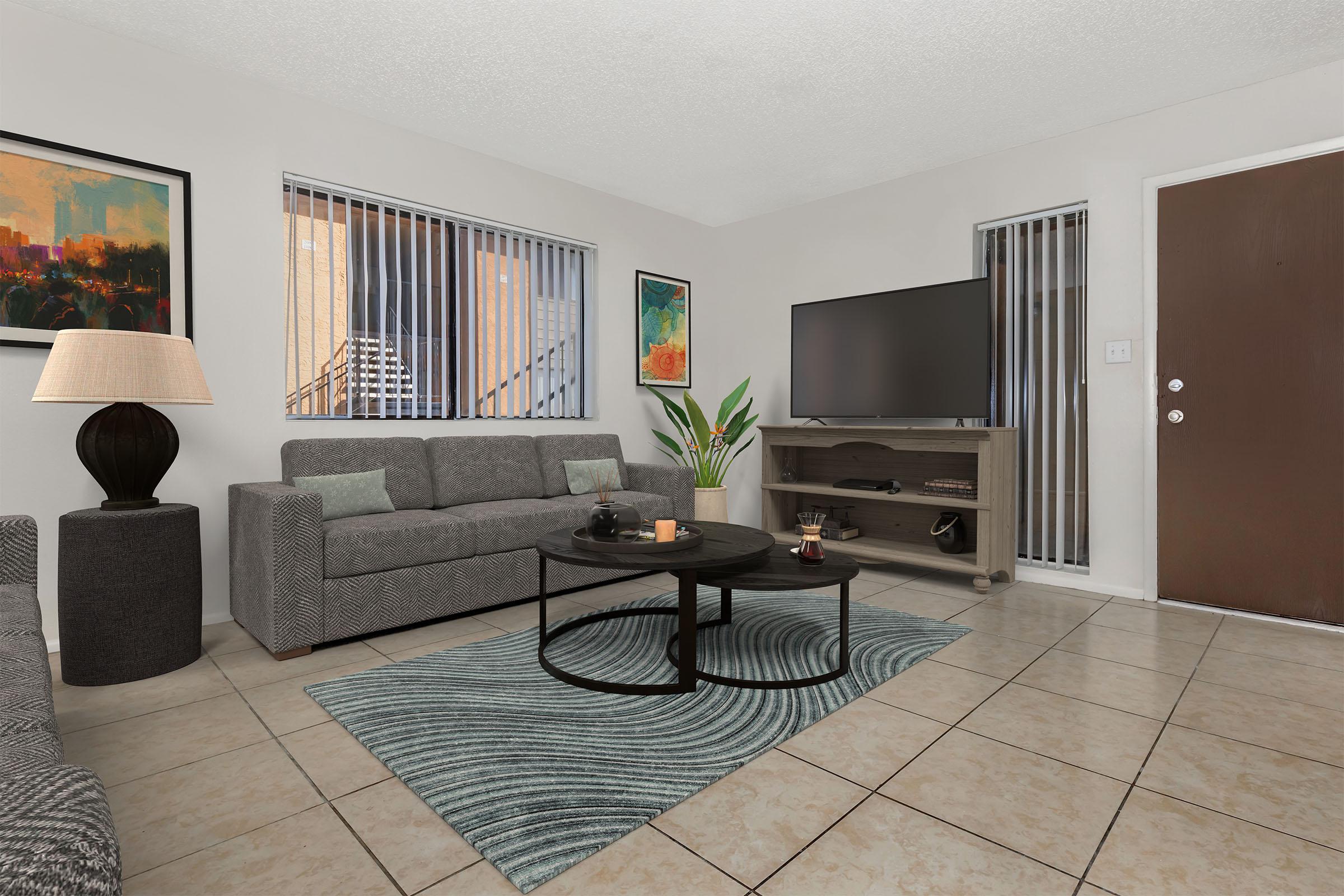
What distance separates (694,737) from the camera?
1.89m

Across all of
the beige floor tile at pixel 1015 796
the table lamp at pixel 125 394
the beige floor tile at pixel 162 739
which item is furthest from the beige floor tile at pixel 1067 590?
the table lamp at pixel 125 394

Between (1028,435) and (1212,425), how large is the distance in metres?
0.85

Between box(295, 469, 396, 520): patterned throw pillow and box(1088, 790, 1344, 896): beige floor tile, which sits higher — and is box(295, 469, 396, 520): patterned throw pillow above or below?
above

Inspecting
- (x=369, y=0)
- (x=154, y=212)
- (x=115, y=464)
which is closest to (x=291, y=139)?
(x=154, y=212)

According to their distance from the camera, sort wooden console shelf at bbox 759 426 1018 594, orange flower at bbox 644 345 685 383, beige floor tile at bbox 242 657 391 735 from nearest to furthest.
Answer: beige floor tile at bbox 242 657 391 735, wooden console shelf at bbox 759 426 1018 594, orange flower at bbox 644 345 685 383

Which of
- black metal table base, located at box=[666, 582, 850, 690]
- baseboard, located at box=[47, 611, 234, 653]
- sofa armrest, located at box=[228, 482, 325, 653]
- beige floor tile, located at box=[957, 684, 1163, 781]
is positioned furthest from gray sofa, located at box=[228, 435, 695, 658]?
beige floor tile, located at box=[957, 684, 1163, 781]

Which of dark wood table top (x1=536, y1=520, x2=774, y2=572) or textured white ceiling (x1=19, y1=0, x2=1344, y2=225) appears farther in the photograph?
textured white ceiling (x1=19, y1=0, x2=1344, y2=225)

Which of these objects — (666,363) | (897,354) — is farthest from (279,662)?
(897,354)

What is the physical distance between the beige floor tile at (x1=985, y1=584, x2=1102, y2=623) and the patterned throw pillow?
9.83ft

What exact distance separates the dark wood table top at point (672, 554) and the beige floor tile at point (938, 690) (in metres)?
0.62

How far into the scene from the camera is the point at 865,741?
6.15 feet

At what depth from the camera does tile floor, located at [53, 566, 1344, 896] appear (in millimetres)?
1318

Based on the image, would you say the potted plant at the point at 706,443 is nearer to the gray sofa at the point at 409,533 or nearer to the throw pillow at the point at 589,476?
the gray sofa at the point at 409,533

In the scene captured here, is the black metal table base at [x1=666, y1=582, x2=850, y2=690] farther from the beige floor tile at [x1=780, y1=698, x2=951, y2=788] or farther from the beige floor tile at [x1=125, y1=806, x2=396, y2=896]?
the beige floor tile at [x1=125, y1=806, x2=396, y2=896]
